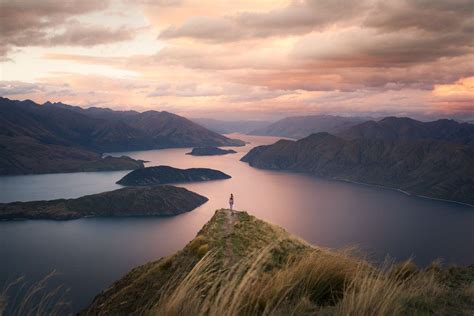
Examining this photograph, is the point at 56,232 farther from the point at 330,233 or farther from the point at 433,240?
the point at 433,240

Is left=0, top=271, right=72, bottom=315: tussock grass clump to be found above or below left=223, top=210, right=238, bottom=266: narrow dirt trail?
above

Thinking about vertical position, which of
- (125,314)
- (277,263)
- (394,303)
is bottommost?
(125,314)

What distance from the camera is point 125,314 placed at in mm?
11164

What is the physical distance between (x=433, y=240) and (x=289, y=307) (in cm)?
21118

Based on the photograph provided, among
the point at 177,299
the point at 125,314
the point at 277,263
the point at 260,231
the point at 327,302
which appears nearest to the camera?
the point at 177,299

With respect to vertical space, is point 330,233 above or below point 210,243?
below

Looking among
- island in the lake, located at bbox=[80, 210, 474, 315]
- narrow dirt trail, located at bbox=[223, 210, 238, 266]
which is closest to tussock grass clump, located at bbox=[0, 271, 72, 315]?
island in the lake, located at bbox=[80, 210, 474, 315]

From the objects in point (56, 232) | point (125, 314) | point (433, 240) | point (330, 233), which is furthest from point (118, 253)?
point (125, 314)

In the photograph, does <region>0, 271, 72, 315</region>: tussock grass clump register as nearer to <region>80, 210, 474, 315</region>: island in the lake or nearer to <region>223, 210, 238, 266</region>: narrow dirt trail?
<region>80, 210, 474, 315</region>: island in the lake

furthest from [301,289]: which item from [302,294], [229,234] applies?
[229,234]

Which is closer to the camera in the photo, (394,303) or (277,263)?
(394,303)

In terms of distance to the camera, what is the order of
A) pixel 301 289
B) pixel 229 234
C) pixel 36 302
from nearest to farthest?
pixel 36 302
pixel 301 289
pixel 229 234

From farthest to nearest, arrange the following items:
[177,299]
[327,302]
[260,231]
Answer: [260,231], [327,302], [177,299]

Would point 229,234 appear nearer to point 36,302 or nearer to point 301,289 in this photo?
point 301,289
